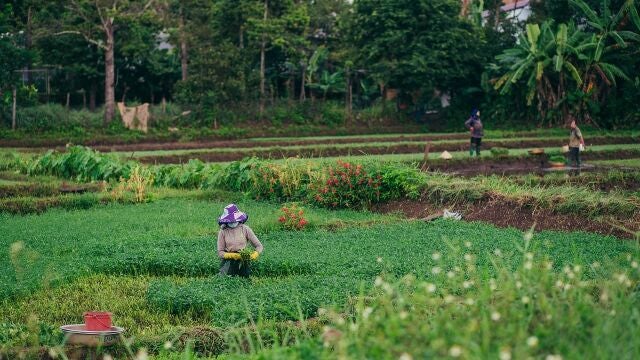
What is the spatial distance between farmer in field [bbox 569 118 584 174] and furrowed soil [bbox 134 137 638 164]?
22.2 ft

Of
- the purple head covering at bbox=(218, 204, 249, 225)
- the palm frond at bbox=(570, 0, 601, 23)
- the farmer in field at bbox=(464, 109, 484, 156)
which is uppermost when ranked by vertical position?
the palm frond at bbox=(570, 0, 601, 23)

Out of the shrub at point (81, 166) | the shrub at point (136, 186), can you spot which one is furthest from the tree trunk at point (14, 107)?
the shrub at point (136, 186)

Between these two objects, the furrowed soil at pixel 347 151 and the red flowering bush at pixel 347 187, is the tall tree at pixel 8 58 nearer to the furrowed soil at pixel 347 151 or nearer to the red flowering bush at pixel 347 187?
the furrowed soil at pixel 347 151

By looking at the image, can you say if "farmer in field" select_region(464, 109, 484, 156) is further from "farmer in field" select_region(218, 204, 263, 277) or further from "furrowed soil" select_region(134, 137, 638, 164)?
"farmer in field" select_region(218, 204, 263, 277)

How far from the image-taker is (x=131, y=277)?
41.4ft

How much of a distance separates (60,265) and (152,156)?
669 inches

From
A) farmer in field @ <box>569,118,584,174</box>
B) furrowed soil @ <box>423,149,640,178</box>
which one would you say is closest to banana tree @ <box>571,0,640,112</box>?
furrowed soil @ <box>423,149,640,178</box>

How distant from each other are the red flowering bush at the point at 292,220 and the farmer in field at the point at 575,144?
1039 cm

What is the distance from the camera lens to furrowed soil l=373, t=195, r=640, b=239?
15.8 meters

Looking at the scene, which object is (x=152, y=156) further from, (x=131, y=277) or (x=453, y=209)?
(x=131, y=277)

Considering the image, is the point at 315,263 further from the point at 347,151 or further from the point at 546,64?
the point at 546,64

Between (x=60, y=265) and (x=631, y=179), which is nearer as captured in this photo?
(x=60, y=265)

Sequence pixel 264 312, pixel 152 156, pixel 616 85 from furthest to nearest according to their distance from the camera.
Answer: pixel 616 85 < pixel 152 156 < pixel 264 312

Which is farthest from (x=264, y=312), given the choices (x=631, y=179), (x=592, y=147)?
(x=592, y=147)
